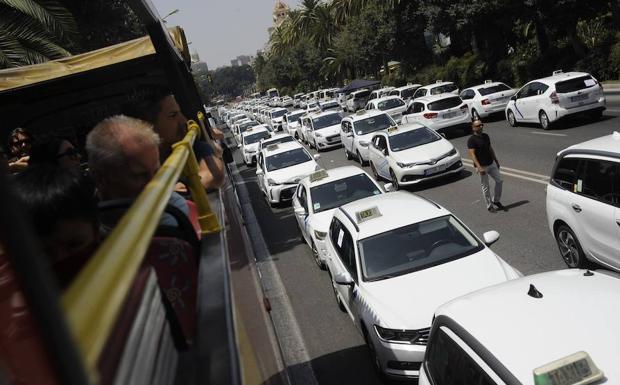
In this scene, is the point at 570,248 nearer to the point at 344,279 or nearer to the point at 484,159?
the point at 344,279

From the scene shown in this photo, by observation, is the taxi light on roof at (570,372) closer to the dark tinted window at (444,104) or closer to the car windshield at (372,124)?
the car windshield at (372,124)

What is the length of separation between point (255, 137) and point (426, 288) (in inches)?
841

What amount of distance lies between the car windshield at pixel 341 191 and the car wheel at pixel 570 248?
3.60m

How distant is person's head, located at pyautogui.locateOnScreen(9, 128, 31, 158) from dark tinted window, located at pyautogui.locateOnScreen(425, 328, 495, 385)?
202 inches

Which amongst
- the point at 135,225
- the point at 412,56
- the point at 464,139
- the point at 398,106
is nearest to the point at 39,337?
the point at 135,225

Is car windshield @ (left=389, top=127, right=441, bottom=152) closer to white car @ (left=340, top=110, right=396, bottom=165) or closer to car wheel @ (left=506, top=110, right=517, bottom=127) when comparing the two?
white car @ (left=340, top=110, right=396, bottom=165)

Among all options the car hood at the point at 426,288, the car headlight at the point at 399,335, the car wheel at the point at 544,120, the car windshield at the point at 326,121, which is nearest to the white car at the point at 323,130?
the car windshield at the point at 326,121

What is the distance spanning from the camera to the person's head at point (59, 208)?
177cm

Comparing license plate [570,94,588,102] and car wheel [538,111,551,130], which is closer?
license plate [570,94,588,102]

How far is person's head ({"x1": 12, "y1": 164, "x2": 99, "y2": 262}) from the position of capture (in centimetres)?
177

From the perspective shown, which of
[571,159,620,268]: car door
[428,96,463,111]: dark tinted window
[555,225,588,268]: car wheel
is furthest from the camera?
[428,96,463,111]: dark tinted window

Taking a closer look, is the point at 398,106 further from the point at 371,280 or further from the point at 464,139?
the point at 371,280

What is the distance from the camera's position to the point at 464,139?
19.8 meters

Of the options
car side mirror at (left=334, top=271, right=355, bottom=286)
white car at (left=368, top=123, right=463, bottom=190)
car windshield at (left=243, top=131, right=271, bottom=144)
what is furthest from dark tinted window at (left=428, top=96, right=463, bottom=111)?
car side mirror at (left=334, top=271, right=355, bottom=286)
